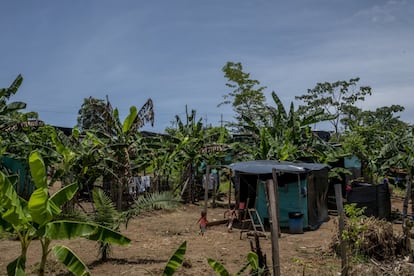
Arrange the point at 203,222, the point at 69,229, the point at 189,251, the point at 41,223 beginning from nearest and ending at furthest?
the point at 41,223 → the point at 69,229 → the point at 189,251 → the point at 203,222

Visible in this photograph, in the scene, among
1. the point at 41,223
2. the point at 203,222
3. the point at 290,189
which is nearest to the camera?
the point at 41,223

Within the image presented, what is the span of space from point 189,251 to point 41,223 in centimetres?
554

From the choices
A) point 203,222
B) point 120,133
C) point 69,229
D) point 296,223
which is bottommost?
point 296,223

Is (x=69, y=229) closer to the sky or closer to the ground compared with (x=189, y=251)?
closer to the sky

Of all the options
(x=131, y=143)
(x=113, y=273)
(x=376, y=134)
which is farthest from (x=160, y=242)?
(x=376, y=134)

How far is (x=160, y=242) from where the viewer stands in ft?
35.3

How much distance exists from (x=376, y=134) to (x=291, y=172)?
10.2 m

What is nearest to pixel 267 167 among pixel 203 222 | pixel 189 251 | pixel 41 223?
pixel 203 222

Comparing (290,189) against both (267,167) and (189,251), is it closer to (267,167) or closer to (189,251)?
(267,167)

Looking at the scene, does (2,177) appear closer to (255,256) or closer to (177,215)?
(255,256)

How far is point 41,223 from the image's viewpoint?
15.0 feet

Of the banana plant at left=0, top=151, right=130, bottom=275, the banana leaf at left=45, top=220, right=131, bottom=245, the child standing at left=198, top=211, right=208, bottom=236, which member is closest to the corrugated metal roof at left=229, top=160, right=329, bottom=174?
the child standing at left=198, top=211, right=208, bottom=236

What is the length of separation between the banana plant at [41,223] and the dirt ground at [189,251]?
1673 millimetres

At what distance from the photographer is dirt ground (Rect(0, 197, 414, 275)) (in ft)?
25.8
